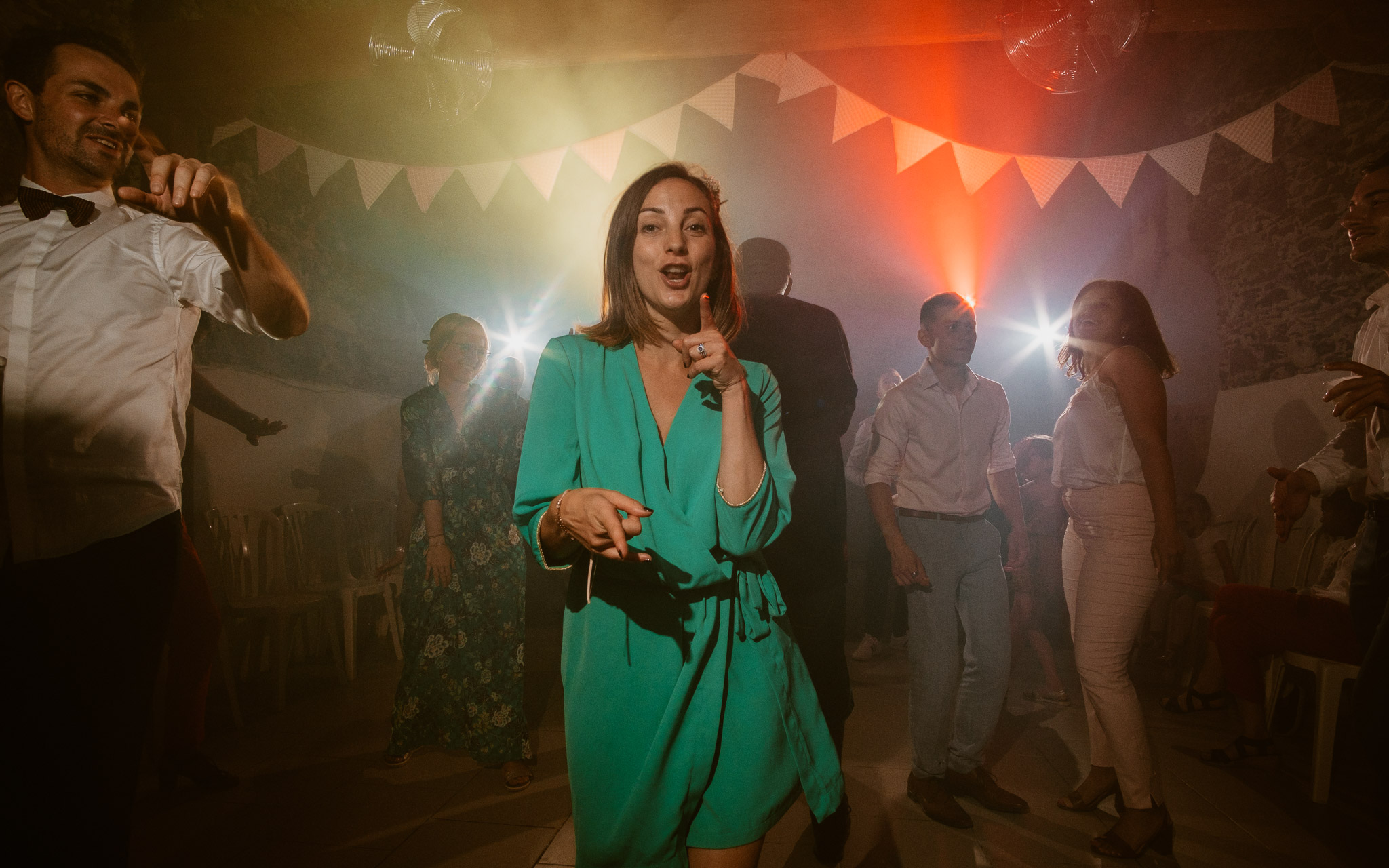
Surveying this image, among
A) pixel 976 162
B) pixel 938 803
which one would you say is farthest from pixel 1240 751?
pixel 976 162

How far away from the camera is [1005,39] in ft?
8.98

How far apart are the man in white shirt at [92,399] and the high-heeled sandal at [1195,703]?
4865mm

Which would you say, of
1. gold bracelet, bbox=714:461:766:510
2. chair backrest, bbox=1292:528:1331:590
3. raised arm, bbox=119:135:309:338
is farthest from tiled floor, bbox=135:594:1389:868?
raised arm, bbox=119:135:309:338

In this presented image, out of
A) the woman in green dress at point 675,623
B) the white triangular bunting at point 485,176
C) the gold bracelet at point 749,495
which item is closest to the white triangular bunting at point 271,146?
the white triangular bunting at point 485,176

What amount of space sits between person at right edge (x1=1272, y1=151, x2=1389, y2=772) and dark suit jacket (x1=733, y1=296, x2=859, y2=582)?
1318 mm

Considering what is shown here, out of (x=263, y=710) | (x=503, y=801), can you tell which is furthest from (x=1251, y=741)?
(x=263, y=710)

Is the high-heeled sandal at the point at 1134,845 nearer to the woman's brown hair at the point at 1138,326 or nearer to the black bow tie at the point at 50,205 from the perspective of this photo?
the woman's brown hair at the point at 1138,326

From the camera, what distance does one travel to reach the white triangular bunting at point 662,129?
10.6ft

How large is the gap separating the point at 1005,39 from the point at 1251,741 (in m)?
3.54

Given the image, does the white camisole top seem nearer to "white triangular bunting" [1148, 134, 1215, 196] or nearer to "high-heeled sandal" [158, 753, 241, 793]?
"white triangular bunting" [1148, 134, 1215, 196]

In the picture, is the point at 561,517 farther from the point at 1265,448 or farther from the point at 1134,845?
the point at 1265,448

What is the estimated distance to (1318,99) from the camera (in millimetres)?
2783

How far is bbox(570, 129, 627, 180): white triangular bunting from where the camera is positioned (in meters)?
3.27

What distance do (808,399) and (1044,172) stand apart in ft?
7.24
